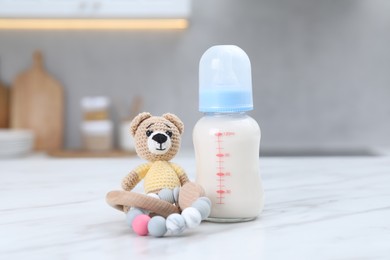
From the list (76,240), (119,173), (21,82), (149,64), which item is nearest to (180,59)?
(149,64)

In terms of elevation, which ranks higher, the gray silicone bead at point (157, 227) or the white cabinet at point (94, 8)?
the white cabinet at point (94, 8)

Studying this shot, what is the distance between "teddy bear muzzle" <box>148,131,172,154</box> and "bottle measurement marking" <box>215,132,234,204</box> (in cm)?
7

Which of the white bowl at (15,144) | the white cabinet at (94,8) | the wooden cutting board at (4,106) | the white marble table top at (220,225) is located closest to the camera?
the white marble table top at (220,225)

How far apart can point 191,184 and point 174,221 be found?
3.5 inches

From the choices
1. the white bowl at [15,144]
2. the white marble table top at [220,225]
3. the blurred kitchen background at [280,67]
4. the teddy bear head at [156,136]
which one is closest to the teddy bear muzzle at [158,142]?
the teddy bear head at [156,136]

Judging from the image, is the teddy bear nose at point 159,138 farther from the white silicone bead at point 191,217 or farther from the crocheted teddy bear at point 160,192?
the white silicone bead at point 191,217

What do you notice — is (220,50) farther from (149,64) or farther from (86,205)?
(149,64)

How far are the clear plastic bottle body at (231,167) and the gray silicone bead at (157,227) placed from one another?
11 centimetres

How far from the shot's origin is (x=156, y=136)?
686mm

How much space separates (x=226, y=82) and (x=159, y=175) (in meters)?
0.16

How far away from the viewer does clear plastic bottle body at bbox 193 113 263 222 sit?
658mm

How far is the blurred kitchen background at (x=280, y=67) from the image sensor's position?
8.14ft

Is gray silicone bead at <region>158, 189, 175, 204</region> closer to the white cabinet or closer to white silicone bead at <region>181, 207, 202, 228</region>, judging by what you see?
white silicone bead at <region>181, 207, 202, 228</region>

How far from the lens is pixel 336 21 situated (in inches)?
97.7
